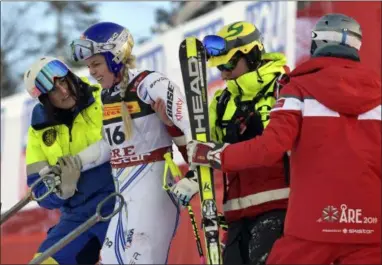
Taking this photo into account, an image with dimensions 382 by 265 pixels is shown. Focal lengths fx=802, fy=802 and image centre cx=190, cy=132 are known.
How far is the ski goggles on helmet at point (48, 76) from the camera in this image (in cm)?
495

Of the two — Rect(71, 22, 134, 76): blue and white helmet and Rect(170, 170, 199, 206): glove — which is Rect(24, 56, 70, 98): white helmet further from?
Rect(170, 170, 199, 206): glove

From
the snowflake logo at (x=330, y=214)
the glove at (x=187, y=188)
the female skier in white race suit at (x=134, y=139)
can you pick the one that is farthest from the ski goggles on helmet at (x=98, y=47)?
the snowflake logo at (x=330, y=214)

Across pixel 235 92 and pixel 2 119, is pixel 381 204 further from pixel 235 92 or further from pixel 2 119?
pixel 2 119

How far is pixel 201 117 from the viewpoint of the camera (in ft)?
13.5

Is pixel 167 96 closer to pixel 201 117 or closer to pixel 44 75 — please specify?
pixel 201 117

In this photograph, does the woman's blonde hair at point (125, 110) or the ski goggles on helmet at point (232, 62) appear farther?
the ski goggles on helmet at point (232, 62)

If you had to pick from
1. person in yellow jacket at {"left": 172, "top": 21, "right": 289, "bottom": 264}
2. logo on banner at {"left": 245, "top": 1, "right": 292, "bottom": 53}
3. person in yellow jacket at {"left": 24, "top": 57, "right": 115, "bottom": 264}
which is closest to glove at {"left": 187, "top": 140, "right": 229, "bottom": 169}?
person in yellow jacket at {"left": 172, "top": 21, "right": 289, "bottom": 264}

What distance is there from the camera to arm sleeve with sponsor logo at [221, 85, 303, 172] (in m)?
3.46

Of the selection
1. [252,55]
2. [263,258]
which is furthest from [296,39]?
[263,258]

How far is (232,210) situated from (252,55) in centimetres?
91

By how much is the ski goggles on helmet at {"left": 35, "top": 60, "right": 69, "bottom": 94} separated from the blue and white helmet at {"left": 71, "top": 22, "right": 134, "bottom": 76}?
0.30m

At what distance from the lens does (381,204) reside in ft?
11.6

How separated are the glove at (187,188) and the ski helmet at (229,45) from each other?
2.72 ft

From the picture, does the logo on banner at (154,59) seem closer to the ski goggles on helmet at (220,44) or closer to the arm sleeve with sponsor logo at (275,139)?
the ski goggles on helmet at (220,44)
